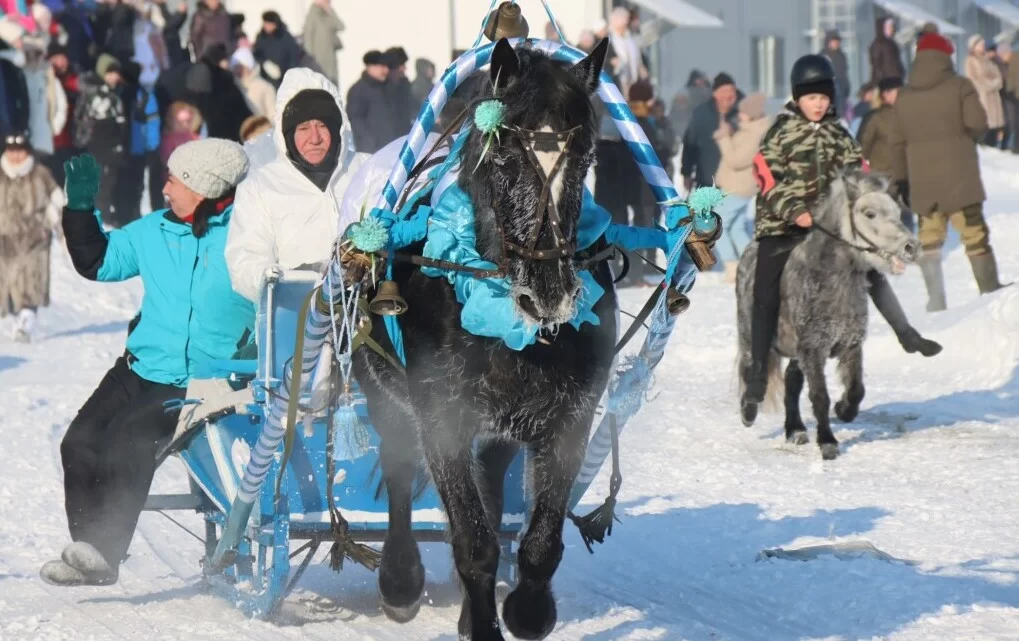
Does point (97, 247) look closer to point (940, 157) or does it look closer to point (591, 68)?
point (591, 68)

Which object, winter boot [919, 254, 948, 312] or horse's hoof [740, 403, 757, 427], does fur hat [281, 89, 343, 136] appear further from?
winter boot [919, 254, 948, 312]

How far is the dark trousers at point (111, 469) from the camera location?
21.6ft

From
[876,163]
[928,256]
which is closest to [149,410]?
[928,256]

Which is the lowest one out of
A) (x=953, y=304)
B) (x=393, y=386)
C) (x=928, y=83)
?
(x=953, y=304)

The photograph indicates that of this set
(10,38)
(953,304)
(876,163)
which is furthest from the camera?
(10,38)

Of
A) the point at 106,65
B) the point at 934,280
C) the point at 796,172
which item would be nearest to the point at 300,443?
the point at 796,172

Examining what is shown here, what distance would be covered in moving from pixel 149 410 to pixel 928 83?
10.1m

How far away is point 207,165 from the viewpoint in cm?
684

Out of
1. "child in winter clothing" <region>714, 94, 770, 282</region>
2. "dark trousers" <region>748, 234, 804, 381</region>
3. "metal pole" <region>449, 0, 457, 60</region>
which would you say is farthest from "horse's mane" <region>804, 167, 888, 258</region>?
"metal pole" <region>449, 0, 457, 60</region>

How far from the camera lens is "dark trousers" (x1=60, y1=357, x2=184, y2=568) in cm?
657

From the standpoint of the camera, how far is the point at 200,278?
22.4ft

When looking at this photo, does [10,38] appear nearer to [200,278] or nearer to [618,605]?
[200,278]

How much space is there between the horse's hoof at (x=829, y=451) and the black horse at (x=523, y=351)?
14.2ft

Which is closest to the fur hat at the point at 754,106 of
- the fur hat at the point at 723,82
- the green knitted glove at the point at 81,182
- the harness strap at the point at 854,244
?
the fur hat at the point at 723,82
